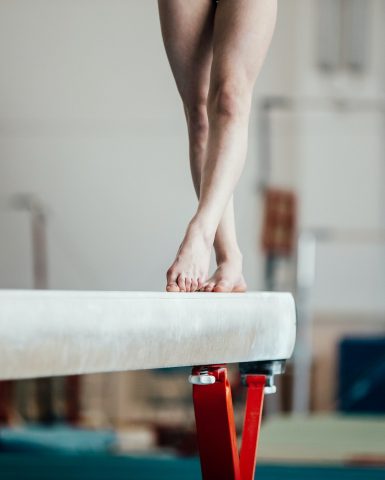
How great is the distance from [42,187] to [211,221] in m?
4.62

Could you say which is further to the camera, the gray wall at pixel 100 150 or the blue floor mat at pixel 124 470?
the gray wall at pixel 100 150

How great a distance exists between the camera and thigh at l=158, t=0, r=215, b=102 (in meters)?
1.67

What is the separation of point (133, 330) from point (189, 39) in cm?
86

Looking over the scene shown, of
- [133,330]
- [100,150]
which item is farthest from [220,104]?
[100,150]

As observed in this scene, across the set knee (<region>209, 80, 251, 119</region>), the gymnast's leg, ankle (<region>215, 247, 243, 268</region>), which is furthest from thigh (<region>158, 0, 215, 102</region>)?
ankle (<region>215, 247, 243, 268</region>)

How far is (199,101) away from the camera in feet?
5.73

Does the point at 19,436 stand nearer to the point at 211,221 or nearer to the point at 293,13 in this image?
the point at 211,221

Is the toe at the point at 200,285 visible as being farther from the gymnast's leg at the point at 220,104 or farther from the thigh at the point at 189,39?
the thigh at the point at 189,39

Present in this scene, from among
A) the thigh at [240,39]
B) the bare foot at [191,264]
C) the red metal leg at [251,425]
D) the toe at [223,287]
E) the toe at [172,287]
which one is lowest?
the red metal leg at [251,425]

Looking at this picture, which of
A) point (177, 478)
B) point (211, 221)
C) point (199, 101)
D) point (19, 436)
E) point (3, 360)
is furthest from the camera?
point (19, 436)

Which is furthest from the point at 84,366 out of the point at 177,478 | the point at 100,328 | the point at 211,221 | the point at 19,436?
the point at 19,436

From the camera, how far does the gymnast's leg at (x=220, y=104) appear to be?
4.89ft

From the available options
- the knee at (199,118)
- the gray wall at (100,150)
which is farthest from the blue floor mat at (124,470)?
the gray wall at (100,150)

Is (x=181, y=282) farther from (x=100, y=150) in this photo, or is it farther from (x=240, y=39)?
(x=100, y=150)
